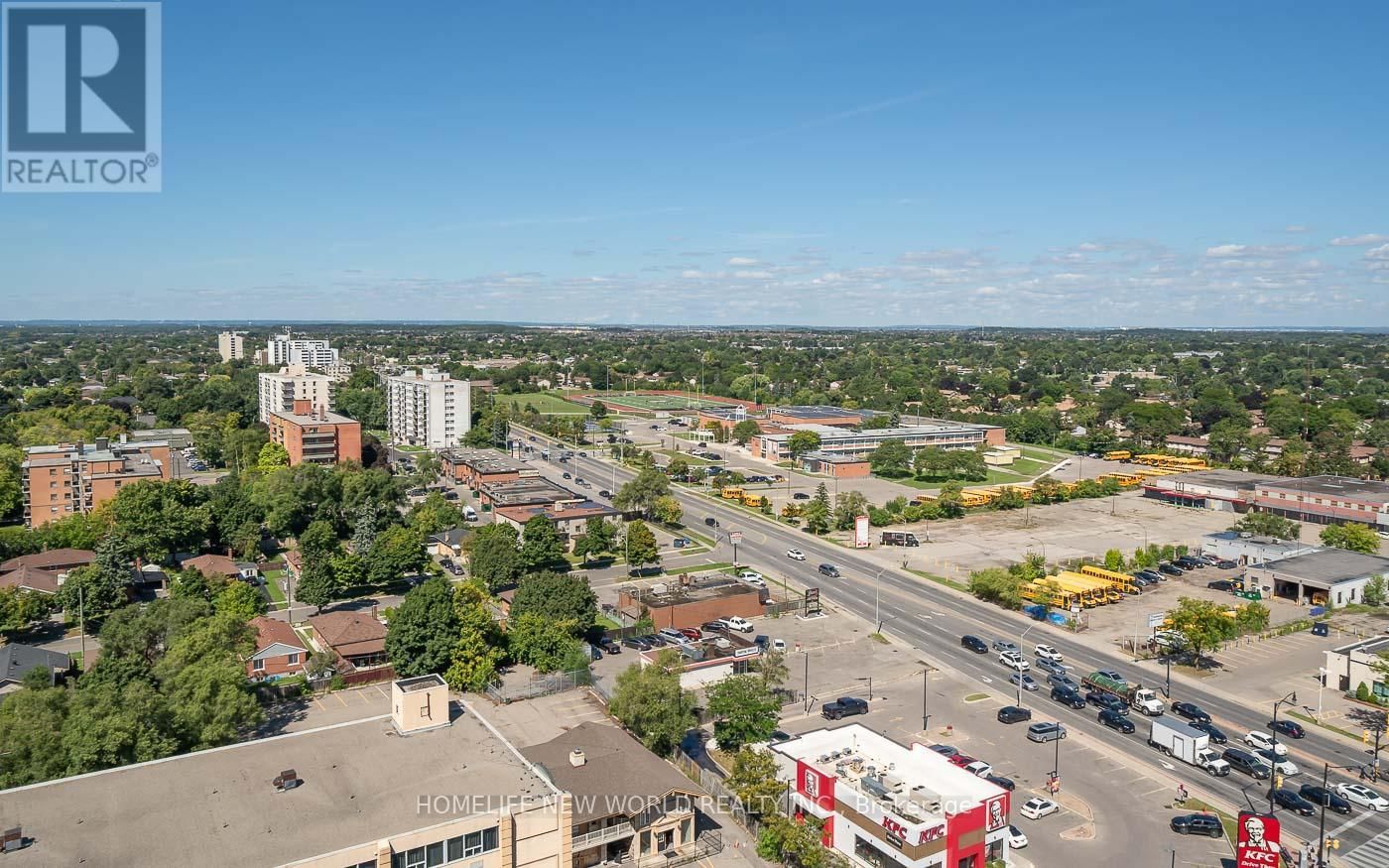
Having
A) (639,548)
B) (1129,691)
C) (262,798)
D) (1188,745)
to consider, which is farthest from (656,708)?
(639,548)

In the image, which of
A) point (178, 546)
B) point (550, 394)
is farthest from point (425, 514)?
point (550, 394)

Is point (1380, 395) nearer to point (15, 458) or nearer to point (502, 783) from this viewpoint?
point (502, 783)

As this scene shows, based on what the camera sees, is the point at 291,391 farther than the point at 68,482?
Yes

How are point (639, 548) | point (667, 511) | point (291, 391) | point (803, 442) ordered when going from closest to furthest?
point (639, 548) < point (667, 511) < point (803, 442) < point (291, 391)

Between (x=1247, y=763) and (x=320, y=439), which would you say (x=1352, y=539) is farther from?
(x=320, y=439)

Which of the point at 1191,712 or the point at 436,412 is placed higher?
the point at 436,412

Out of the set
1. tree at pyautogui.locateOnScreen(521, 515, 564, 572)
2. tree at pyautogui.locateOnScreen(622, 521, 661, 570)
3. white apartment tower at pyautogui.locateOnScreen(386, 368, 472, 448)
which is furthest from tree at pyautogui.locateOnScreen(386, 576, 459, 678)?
white apartment tower at pyautogui.locateOnScreen(386, 368, 472, 448)
